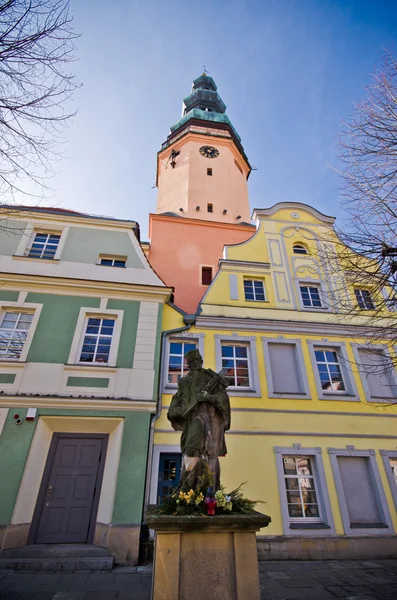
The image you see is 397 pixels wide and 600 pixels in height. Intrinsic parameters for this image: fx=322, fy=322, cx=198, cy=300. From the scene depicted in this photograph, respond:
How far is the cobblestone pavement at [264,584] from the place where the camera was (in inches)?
199

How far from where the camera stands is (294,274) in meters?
12.5

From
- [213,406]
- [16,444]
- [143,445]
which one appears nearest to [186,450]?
[213,406]

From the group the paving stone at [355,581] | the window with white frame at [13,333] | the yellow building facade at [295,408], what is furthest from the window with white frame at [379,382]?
the window with white frame at [13,333]

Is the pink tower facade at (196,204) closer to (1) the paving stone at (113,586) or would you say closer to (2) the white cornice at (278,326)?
(2) the white cornice at (278,326)

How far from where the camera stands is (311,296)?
12250 millimetres

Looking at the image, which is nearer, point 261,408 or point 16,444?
point 16,444

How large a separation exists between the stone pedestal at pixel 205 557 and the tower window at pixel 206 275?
1215 centimetres

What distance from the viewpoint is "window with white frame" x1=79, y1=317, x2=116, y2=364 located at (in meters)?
9.19

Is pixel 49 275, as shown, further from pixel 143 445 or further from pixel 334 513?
pixel 334 513

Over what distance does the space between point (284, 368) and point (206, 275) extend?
6.61 metres

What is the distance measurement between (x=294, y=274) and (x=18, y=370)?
978cm

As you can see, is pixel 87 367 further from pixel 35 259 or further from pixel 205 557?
pixel 205 557

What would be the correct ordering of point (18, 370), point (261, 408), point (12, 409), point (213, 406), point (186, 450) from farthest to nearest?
point (261, 408) < point (18, 370) < point (12, 409) < point (213, 406) < point (186, 450)

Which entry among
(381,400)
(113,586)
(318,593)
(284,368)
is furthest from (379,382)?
(113,586)
